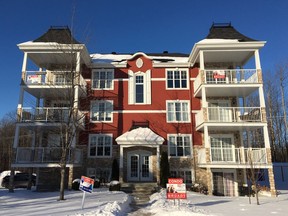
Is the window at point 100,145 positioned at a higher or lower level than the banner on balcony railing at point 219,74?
lower

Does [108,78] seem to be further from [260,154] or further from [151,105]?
[260,154]

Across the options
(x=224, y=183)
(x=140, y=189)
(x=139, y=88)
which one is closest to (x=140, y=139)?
(x=140, y=189)

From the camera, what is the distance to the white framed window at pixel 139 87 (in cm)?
2034

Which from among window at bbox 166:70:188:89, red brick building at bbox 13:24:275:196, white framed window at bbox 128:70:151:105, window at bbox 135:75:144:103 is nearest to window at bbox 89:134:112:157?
red brick building at bbox 13:24:275:196

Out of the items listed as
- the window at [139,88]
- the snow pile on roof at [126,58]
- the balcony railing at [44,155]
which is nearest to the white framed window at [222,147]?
the window at [139,88]

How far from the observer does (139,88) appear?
20.7 metres

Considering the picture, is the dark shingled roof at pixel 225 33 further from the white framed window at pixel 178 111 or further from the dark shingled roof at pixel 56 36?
the dark shingled roof at pixel 56 36

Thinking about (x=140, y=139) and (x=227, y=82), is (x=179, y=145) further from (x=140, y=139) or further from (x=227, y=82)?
(x=227, y=82)

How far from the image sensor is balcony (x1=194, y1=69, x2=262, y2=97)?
17844 millimetres

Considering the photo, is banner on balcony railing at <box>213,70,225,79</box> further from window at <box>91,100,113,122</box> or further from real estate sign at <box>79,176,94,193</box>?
real estate sign at <box>79,176,94,193</box>

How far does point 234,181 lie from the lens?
18.4 metres

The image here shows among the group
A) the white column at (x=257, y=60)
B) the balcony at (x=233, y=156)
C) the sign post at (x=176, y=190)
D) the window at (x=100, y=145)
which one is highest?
the white column at (x=257, y=60)

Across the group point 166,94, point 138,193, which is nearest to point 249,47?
point 166,94

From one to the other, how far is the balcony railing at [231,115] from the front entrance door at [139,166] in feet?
16.0
